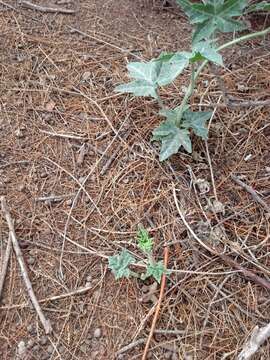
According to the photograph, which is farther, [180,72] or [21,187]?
[21,187]

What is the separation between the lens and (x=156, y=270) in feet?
4.77

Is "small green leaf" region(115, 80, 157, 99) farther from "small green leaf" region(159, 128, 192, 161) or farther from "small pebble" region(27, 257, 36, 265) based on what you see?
"small pebble" region(27, 257, 36, 265)

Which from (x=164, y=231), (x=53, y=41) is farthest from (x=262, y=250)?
(x=53, y=41)

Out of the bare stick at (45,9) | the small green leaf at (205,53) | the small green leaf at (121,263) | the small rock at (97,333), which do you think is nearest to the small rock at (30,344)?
the small rock at (97,333)

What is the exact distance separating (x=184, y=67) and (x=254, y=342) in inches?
34.3

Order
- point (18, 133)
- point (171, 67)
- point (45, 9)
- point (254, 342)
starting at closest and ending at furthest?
1. point (254, 342)
2. point (171, 67)
3. point (18, 133)
4. point (45, 9)

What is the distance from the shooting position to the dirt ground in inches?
56.8

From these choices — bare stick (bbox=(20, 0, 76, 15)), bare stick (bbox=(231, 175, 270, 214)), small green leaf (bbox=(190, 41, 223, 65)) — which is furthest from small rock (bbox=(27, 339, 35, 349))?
bare stick (bbox=(20, 0, 76, 15))

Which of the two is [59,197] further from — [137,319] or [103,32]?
[103,32]

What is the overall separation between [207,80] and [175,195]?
571 mm

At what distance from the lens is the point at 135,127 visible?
71.9 inches

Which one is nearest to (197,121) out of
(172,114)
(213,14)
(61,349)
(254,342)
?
Answer: (172,114)

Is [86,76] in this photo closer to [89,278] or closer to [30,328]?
[89,278]

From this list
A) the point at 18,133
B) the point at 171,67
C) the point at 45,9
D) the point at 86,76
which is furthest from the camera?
the point at 45,9
